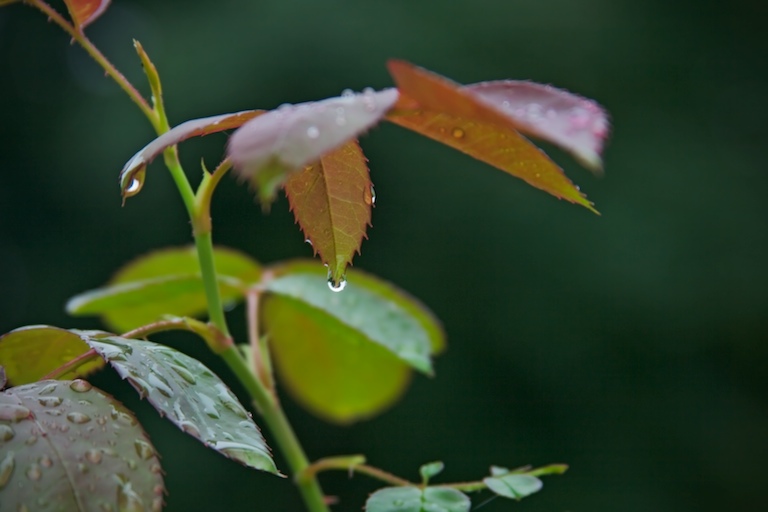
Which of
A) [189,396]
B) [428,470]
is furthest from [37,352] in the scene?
[428,470]

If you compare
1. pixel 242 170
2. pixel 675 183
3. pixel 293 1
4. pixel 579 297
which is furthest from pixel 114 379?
pixel 242 170

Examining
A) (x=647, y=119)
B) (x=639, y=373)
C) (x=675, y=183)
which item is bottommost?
(x=639, y=373)

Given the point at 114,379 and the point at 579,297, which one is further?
the point at 114,379

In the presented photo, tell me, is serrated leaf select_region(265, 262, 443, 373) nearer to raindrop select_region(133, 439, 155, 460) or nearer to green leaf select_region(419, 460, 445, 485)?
green leaf select_region(419, 460, 445, 485)

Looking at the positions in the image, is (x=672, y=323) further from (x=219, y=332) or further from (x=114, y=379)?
(x=219, y=332)

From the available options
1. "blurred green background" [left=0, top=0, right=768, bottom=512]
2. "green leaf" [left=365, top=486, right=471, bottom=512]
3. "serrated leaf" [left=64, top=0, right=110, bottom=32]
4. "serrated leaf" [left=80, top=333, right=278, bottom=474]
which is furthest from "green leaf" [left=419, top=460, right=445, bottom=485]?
"blurred green background" [left=0, top=0, right=768, bottom=512]

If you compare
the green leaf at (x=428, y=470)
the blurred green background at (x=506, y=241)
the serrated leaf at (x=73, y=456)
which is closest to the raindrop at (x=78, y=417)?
the serrated leaf at (x=73, y=456)

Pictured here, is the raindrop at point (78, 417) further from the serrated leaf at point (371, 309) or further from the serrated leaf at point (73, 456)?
the serrated leaf at point (371, 309)
